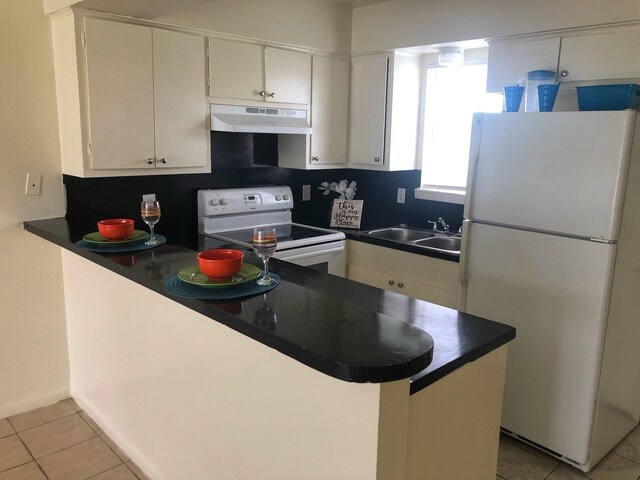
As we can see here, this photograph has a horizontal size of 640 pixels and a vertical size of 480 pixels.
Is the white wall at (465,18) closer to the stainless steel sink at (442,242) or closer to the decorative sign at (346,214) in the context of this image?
the decorative sign at (346,214)

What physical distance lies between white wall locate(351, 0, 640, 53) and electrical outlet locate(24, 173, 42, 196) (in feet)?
7.10

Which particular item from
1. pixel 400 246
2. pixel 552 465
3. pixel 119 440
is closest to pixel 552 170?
pixel 400 246

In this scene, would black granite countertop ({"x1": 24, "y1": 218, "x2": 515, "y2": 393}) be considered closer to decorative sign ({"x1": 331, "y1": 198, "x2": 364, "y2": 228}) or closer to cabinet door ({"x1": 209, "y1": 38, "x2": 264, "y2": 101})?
cabinet door ({"x1": 209, "y1": 38, "x2": 264, "y2": 101})

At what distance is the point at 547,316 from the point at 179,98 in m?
2.18

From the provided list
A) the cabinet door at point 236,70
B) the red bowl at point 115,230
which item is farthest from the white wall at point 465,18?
the red bowl at point 115,230

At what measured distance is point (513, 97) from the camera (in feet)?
8.64

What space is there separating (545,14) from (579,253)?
1261mm

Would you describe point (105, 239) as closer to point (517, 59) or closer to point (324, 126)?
point (324, 126)

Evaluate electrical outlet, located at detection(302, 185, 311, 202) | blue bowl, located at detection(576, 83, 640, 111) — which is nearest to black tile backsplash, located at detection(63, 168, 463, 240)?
electrical outlet, located at detection(302, 185, 311, 202)

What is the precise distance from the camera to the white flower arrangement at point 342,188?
4.00 metres

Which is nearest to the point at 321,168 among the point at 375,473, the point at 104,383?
the point at 104,383

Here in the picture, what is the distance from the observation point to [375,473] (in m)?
1.28

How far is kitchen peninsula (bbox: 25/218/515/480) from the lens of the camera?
1.30 metres

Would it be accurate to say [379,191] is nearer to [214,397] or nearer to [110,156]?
[110,156]
